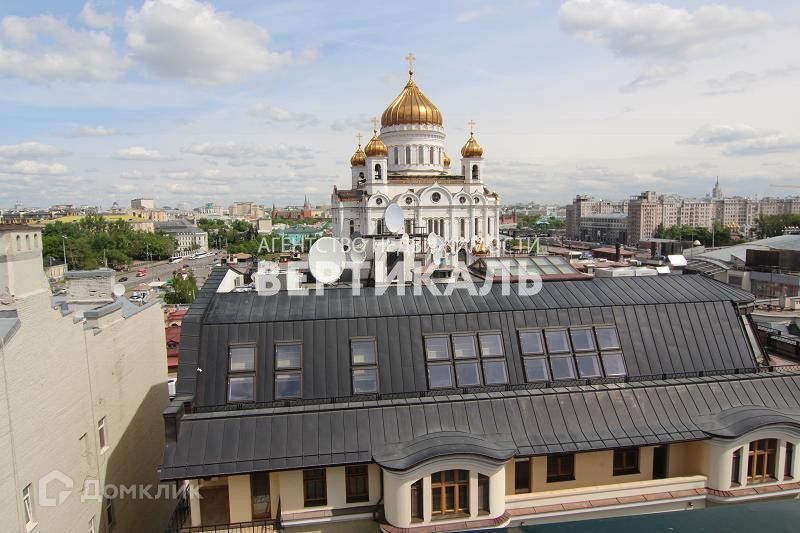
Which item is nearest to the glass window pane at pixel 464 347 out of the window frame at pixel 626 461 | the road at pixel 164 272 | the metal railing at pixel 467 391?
the metal railing at pixel 467 391

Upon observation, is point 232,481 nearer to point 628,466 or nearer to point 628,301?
point 628,466

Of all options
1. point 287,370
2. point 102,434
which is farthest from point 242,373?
point 102,434

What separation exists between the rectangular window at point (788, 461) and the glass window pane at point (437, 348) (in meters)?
6.07

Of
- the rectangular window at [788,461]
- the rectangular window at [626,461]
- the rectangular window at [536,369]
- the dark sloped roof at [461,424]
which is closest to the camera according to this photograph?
the dark sloped roof at [461,424]

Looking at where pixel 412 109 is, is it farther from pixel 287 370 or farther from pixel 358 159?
pixel 287 370

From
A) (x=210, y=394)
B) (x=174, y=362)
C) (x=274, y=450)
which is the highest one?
(x=210, y=394)

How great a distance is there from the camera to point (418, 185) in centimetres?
6253

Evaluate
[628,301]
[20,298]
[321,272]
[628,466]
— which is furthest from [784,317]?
[20,298]

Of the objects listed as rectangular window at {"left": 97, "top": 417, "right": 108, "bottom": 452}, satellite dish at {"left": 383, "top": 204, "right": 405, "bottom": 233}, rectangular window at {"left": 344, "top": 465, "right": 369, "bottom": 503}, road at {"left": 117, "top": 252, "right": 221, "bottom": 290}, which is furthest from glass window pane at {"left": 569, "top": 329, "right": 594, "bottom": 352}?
road at {"left": 117, "top": 252, "right": 221, "bottom": 290}

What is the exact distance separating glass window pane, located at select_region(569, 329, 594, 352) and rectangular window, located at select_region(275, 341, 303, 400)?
5.36 metres

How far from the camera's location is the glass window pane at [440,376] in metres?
9.70

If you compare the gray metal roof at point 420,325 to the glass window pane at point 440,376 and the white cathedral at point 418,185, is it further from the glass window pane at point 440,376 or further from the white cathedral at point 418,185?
the white cathedral at point 418,185

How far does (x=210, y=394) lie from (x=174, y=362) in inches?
548

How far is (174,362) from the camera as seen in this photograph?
21766 mm
